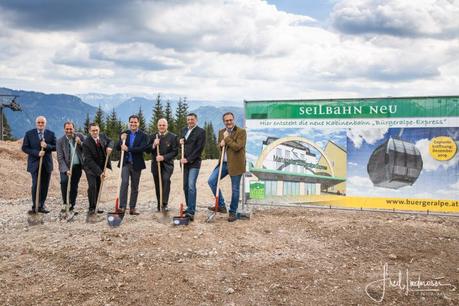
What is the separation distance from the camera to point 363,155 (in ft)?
34.5

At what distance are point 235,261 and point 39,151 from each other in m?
6.48

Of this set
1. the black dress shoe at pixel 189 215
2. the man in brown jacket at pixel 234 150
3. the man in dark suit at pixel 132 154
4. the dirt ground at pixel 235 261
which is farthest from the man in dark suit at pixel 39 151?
the man in brown jacket at pixel 234 150

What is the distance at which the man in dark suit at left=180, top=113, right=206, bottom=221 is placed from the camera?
10.1 metres

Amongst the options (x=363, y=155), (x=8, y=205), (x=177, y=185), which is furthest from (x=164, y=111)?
(x=363, y=155)

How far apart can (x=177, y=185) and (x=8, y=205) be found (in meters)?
6.84

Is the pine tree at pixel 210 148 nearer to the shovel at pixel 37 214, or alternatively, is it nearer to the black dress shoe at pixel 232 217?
the shovel at pixel 37 214

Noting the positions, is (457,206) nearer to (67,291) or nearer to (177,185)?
(67,291)

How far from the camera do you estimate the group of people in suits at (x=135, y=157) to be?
10102 millimetres

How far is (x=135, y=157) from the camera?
10594 mm

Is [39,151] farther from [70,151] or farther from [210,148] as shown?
[210,148]

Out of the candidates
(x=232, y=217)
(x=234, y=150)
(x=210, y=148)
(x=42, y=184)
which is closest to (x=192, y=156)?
(x=234, y=150)

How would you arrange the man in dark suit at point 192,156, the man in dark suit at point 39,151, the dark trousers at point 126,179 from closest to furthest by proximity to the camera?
the man in dark suit at point 192,156 < the dark trousers at point 126,179 < the man in dark suit at point 39,151

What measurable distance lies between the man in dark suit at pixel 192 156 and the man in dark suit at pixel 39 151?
3724 mm

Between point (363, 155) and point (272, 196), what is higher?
point (363, 155)
